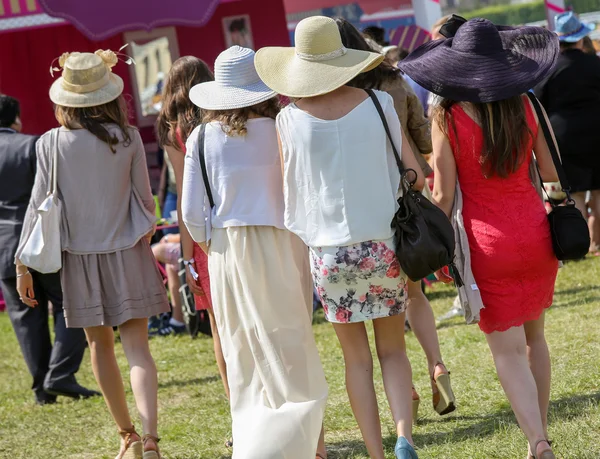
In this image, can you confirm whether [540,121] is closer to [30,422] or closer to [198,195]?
[198,195]

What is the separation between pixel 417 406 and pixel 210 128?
171 centimetres

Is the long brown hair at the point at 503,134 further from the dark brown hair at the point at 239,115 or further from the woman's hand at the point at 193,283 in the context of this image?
the woman's hand at the point at 193,283

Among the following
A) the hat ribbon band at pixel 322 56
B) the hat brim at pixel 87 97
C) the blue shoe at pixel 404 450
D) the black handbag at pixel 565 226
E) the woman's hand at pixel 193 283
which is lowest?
the blue shoe at pixel 404 450

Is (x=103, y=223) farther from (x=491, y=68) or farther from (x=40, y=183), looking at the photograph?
(x=491, y=68)

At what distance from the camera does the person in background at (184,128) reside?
14.7 feet

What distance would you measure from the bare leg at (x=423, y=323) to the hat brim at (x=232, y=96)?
1.31 m

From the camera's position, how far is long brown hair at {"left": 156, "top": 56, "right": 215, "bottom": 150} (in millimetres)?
4531

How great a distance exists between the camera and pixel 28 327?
6555 millimetres

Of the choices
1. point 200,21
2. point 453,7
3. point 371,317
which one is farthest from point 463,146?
point 453,7

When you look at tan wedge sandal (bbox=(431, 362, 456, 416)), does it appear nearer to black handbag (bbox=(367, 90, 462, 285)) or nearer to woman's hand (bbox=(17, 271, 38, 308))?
black handbag (bbox=(367, 90, 462, 285))

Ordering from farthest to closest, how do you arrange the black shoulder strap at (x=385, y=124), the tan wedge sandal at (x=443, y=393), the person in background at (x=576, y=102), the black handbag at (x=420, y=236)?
1. the person in background at (x=576, y=102)
2. the tan wedge sandal at (x=443, y=393)
3. the black shoulder strap at (x=385, y=124)
4. the black handbag at (x=420, y=236)

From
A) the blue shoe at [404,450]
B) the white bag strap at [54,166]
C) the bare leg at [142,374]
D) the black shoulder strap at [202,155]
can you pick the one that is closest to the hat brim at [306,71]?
the black shoulder strap at [202,155]

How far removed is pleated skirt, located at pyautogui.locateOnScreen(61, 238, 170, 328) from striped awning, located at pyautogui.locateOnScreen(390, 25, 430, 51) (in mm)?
7883

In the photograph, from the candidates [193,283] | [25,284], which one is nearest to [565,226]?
[193,283]
